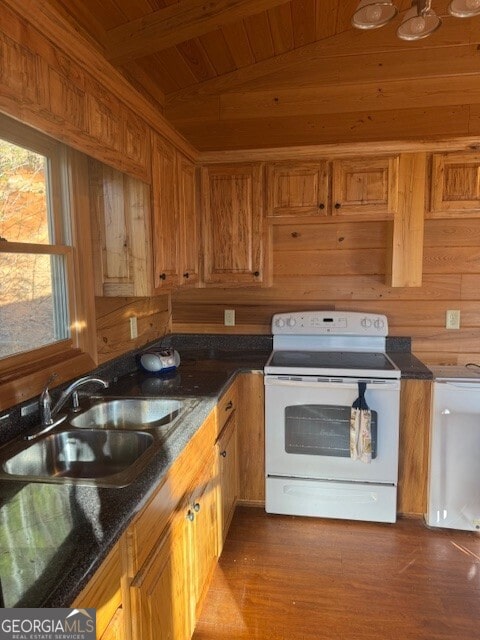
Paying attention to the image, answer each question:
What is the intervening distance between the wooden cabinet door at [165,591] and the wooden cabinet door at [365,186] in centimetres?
192

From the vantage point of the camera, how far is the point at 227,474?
2.18 m

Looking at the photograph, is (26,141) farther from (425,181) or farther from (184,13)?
(425,181)

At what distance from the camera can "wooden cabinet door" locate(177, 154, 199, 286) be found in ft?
7.93

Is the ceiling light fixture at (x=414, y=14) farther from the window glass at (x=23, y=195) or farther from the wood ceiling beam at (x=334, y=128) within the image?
the window glass at (x=23, y=195)

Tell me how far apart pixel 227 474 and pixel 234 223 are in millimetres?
1451

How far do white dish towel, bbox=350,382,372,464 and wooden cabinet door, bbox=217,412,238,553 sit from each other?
0.63 meters

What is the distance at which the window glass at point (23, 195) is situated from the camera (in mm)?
1507

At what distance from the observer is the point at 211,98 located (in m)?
2.90

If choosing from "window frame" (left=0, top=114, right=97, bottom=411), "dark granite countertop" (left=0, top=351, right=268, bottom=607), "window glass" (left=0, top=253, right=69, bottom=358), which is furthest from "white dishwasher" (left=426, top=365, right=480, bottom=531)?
"window glass" (left=0, top=253, right=69, bottom=358)

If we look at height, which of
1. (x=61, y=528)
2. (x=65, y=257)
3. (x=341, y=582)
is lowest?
(x=341, y=582)

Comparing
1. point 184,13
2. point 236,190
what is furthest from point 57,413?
point 184,13

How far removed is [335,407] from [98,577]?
1.70 m

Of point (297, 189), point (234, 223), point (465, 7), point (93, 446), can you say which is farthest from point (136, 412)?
point (465, 7)

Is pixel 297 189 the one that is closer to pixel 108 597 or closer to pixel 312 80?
pixel 312 80
